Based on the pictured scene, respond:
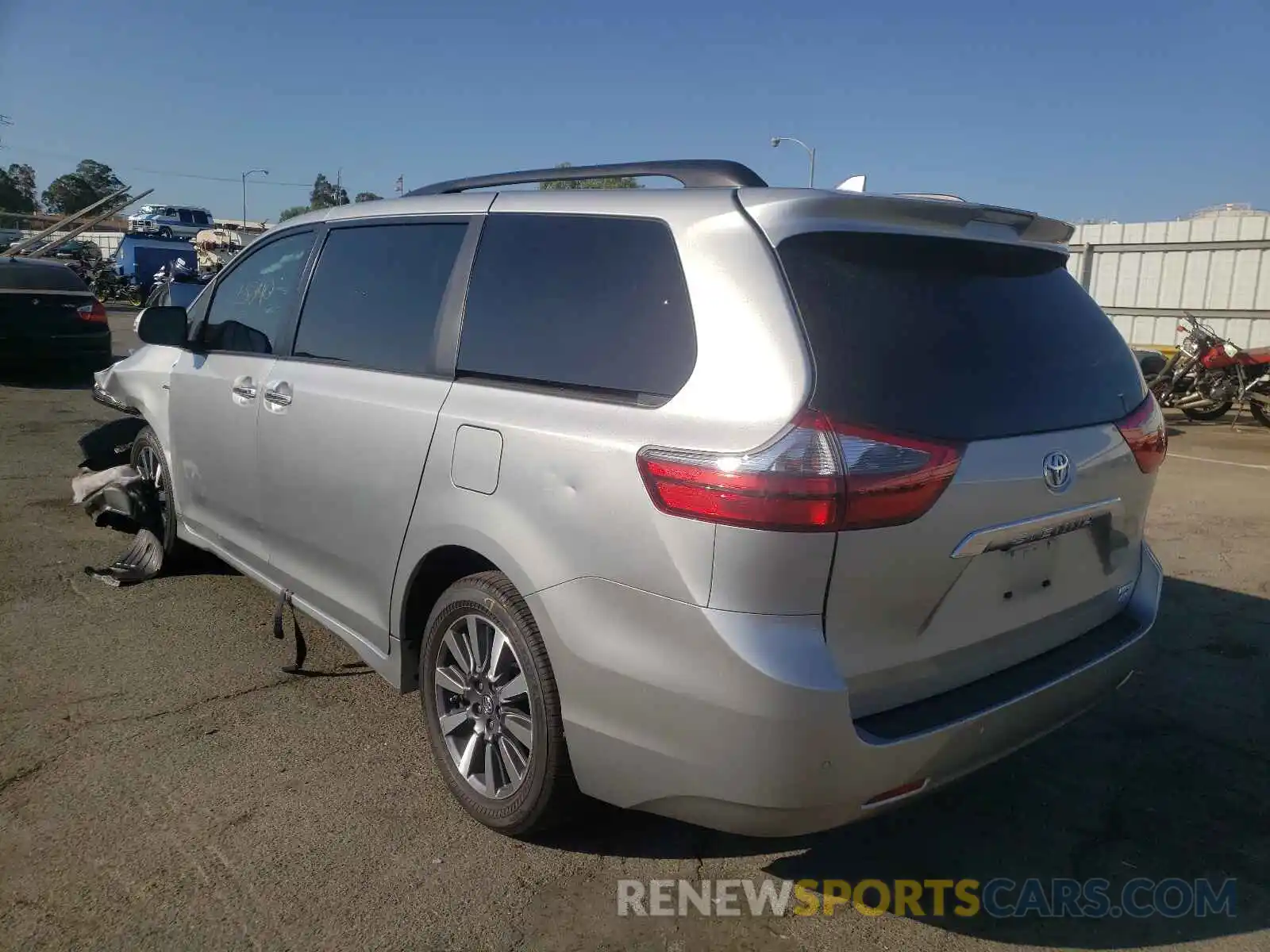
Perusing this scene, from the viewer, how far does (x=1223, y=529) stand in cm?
684

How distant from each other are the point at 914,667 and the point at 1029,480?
57cm

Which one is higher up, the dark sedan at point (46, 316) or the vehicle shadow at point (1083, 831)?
the dark sedan at point (46, 316)

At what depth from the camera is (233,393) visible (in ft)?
13.7

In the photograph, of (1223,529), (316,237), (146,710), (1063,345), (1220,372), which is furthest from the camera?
(1220,372)

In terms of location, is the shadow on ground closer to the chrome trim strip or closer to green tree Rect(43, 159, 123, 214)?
the chrome trim strip

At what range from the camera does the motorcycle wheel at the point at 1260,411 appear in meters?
12.2

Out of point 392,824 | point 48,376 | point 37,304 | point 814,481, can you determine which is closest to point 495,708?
point 392,824

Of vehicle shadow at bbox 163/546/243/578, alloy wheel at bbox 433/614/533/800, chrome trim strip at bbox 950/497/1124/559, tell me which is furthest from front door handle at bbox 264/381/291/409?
chrome trim strip at bbox 950/497/1124/559

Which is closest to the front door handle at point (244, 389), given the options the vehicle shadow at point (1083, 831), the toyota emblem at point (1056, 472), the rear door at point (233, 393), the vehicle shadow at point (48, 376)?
the rear door at point (233, 393)

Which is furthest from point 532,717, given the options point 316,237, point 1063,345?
point 316,237

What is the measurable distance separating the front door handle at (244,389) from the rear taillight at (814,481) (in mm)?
2474

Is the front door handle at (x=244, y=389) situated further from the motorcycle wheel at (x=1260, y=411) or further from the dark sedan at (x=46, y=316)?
the motorcycle wheel at (x=1260, y=411)

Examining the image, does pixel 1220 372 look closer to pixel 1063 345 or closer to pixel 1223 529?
pixel 1223 529

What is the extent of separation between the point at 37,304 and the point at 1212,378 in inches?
587
